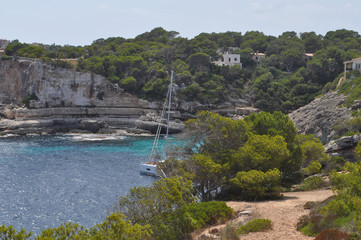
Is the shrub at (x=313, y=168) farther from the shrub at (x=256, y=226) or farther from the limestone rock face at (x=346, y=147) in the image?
the shrub at (x=256, y=226)

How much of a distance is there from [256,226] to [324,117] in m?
36.7

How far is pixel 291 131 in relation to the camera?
105 feet

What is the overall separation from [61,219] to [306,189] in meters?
16.4

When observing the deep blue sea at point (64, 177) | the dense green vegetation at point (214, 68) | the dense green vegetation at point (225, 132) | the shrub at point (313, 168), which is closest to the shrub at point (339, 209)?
the dense green vegetation at point (225, 132)

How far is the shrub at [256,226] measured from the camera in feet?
57.9

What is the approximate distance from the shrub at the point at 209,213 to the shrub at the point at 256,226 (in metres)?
2.24

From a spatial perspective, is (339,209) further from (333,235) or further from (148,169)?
(148,169)

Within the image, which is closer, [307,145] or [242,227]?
[242,227]

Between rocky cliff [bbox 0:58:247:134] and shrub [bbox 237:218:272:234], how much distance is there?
165 feet

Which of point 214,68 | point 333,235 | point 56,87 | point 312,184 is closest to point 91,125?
point 56,87

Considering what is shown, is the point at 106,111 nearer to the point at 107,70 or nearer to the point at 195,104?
the point at 107,70

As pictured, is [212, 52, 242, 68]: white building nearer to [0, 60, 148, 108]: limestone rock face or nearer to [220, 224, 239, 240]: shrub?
[0, 60, 148, 108]: limestone rock face

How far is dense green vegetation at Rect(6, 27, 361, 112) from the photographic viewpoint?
75.8 meters

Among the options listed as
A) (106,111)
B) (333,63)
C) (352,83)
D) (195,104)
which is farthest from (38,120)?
(333,63)
